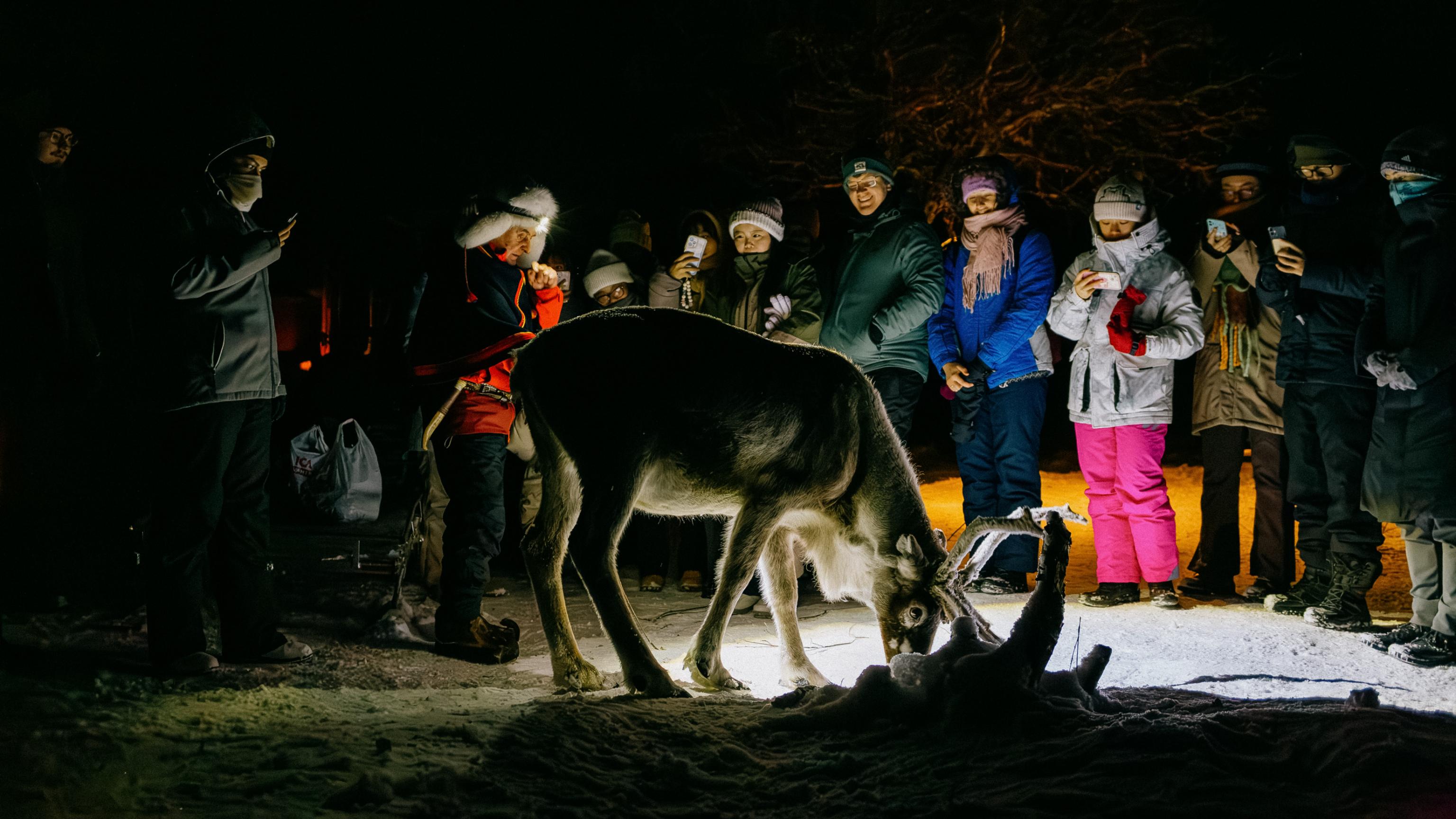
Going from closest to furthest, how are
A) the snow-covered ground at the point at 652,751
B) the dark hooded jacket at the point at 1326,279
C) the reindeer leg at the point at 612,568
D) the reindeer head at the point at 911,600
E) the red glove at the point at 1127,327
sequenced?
the snow-covered ground at the point at 652,751, the reindeer leg at the point at 612,568, the reindeer head at the point at 911,600, the dark hooded jacket at the point at 1326,279, the red glove at the point at 1127,327

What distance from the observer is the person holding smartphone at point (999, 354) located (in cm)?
704

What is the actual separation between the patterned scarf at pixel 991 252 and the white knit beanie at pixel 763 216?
1418 mm

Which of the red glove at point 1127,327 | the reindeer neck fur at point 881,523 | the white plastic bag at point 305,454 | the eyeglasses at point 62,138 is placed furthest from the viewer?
the white plastic bag at point 305,454

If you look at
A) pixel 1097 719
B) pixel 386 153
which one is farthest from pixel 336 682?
pixel 386 153

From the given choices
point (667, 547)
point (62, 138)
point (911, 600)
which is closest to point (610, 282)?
point (667, 547)

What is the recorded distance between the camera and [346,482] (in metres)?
9.78

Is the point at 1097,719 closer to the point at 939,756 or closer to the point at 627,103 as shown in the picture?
the point at 939,756

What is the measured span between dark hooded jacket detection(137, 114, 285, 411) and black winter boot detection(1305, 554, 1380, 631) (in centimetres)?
582

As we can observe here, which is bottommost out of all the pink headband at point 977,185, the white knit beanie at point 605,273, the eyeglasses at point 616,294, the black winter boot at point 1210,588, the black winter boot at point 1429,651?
the black winter boot at point 1210,588

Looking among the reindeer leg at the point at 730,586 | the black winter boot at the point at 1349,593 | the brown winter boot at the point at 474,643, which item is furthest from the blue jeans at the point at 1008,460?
the brown winter boot at the point at 474,643

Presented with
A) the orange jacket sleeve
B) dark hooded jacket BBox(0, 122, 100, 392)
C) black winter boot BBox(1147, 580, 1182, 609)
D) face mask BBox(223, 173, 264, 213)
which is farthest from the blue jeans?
dark hooded jacket BBox(0, 122, 100, 392)

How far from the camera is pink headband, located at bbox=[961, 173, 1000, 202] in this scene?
7062mm

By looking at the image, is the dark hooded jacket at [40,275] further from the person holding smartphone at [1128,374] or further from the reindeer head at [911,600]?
the person holding smartphone at [1128,374]

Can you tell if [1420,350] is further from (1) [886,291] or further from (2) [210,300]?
(2) [210,300]
